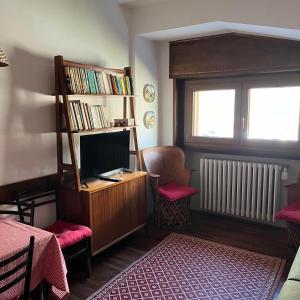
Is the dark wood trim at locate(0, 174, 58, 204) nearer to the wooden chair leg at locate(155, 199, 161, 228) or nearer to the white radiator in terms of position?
the wooden chair leg at locate(155, 199, 161, 228)

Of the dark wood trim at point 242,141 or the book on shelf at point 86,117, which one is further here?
the dark wood trim at point 242,141

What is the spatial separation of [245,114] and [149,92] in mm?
1265

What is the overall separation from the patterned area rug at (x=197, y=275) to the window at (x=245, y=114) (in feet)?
4.43

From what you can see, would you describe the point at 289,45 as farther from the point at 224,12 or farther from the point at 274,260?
the point at 274,260

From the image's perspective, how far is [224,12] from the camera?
9.92 ft

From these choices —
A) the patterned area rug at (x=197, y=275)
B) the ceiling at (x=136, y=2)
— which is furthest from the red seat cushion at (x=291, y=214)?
Result: the ceiling at (x=136, y=2)

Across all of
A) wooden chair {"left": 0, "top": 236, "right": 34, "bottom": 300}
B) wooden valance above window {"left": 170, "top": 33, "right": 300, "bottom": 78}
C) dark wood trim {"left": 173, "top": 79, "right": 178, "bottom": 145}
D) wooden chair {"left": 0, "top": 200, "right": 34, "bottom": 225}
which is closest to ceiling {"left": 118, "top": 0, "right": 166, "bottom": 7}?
wooden valance above window {"left": 170, "top": 33, "right": 300, "bottom": 78}

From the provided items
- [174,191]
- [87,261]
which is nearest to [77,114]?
[87,261]

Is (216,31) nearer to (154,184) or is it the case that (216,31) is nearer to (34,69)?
(154,184)

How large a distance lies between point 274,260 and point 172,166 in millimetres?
1651

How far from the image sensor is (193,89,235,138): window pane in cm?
397

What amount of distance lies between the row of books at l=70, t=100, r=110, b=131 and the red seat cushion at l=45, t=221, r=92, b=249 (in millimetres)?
857

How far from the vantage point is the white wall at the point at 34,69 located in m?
2.48

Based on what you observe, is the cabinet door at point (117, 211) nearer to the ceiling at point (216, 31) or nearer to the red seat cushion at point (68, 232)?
the red seat cushion at point (68, 232)
